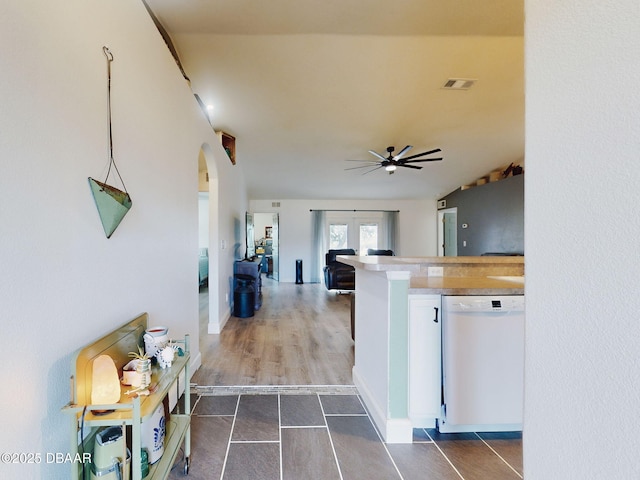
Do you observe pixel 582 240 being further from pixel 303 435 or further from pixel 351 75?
pixel 351 75

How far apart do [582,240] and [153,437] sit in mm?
1643

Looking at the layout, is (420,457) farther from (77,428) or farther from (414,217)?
(414,217)

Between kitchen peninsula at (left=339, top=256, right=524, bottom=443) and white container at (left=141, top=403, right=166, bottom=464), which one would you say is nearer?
white container at (left=141, top=403, right=166, bottom=464)

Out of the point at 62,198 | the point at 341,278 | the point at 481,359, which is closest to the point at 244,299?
the point at 341,278

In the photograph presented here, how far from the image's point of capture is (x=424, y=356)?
5.91 ft

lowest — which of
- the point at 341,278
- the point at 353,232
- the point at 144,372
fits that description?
the point at 341,278

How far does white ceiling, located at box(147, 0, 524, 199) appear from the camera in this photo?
231cm

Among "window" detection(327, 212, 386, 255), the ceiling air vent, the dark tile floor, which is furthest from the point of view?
Answer: "window" detection(327, 212, 386, 255)

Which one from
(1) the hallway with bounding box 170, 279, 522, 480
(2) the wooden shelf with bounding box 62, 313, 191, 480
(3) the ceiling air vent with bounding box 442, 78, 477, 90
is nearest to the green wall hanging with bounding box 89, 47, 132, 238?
(2) the wooden shelf with bounding box 62, 313, 191, 480

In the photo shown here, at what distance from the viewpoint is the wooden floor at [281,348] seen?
8.34ft

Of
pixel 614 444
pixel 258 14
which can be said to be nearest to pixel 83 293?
pixel 614 444

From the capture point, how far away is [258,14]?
7.47ft

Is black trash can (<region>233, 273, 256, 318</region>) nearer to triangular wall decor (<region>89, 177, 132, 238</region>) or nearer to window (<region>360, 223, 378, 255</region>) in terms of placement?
triangular wall decor (<region>89, 177, 132, 238</region>)

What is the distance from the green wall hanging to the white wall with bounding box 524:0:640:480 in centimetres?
143
